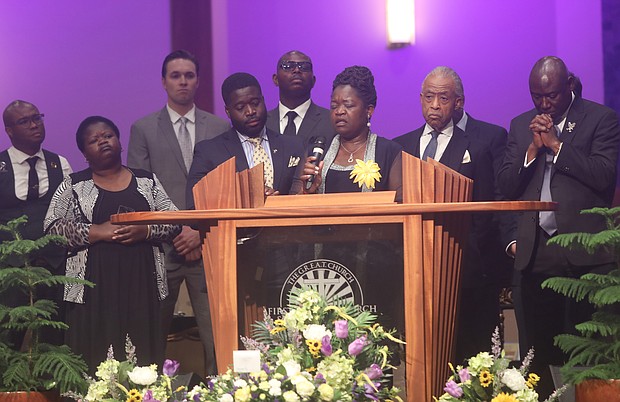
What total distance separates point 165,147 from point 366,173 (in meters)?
1.61

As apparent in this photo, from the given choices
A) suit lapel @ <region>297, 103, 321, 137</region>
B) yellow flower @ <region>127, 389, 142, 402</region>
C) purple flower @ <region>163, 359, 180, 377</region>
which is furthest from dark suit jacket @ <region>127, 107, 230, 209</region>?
yellow flower @ <region>127, 389, 142, 402</region>

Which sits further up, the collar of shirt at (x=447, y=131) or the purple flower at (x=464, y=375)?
the collar of shirt at (x=447, y=131)

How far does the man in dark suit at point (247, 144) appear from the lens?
5090 mm

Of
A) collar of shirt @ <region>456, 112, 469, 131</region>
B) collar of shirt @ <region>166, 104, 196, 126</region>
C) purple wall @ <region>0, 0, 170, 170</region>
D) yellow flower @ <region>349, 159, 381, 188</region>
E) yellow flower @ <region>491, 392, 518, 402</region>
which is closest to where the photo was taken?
yellow flower @ <region>491, 392, 518, 402</region>

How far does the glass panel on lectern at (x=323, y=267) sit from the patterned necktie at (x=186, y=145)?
2062 mm

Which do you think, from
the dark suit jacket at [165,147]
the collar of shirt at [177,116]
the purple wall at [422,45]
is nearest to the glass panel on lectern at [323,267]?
the dark suit jacket at [165,147]

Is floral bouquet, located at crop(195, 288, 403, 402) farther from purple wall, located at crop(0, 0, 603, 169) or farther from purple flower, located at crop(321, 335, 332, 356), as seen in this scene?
purple wall, located at crop(0, 0, 603, 169)

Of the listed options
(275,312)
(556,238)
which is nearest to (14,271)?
(275,312)

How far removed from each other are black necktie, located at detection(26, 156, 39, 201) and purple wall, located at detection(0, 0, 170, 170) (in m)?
0.75

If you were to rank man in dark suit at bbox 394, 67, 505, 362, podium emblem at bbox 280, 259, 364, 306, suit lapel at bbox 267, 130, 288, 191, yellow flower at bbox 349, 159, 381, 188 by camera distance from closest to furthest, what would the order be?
podium emblem at bbox 280, 259, 364, 306 → yellow flower at bbox 349, 159, 381, 188 → suit lapel at bbox 267, 130, 288, 191 → man in dark suit at bbox 394, 67, 505, 362

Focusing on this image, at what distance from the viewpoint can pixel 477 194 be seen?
5164 mm

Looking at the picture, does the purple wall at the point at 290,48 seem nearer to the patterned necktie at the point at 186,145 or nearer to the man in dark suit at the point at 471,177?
the patterned necktie at the point at 186,145

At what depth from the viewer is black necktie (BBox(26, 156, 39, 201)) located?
18.7 ft

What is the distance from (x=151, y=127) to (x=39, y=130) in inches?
26.2
